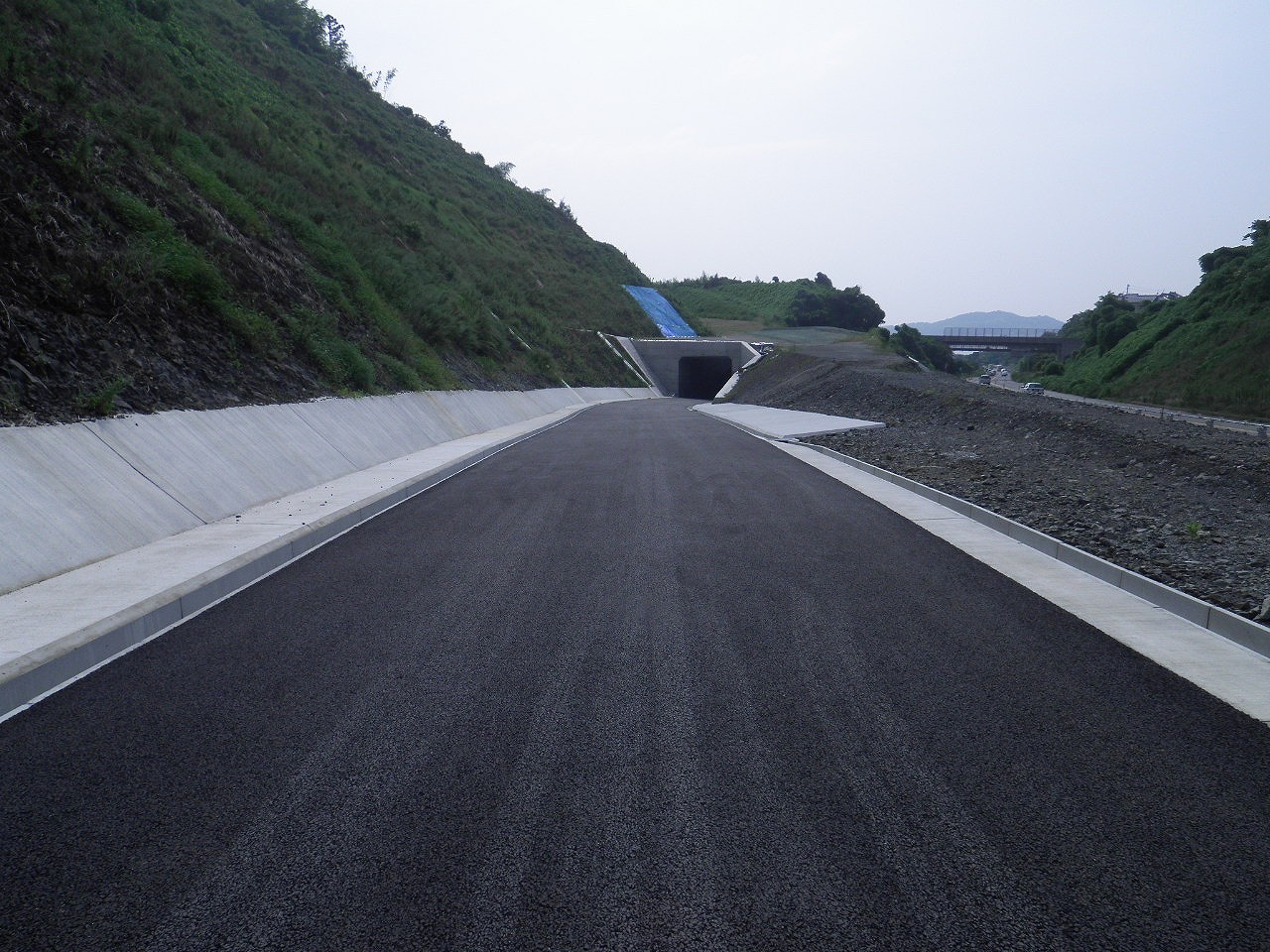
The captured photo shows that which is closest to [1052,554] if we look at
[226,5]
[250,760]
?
[250,760]

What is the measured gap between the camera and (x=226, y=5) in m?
81.5

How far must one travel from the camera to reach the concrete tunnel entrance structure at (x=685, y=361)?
83625 millimetres

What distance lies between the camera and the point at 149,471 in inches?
434

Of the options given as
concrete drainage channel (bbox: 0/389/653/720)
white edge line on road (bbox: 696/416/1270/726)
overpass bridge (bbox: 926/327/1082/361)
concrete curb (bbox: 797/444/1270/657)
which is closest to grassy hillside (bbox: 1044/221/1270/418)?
concrete curb (bbox: 797/444/1270/657)

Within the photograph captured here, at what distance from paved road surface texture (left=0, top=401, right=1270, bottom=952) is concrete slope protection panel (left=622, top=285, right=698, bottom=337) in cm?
9445

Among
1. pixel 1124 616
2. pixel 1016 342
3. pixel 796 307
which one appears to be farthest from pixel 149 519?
pixel 1016 342

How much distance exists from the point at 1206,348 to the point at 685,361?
41.7 metres

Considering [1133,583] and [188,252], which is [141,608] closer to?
[1133,583]

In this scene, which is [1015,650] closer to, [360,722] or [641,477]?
[360,722]

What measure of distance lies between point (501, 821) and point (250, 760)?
1562 mm

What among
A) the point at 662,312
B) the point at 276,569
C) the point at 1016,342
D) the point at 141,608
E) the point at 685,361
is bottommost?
the point at 276,569

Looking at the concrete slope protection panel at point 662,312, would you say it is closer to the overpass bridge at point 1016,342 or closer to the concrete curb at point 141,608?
the overpass bridge at point 1016,342

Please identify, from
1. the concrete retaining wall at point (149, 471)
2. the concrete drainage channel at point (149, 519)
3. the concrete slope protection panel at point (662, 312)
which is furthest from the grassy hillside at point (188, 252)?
the concrete slope protection panel at point (662, 312)

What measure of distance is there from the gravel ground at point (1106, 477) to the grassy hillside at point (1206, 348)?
79.9 ft
